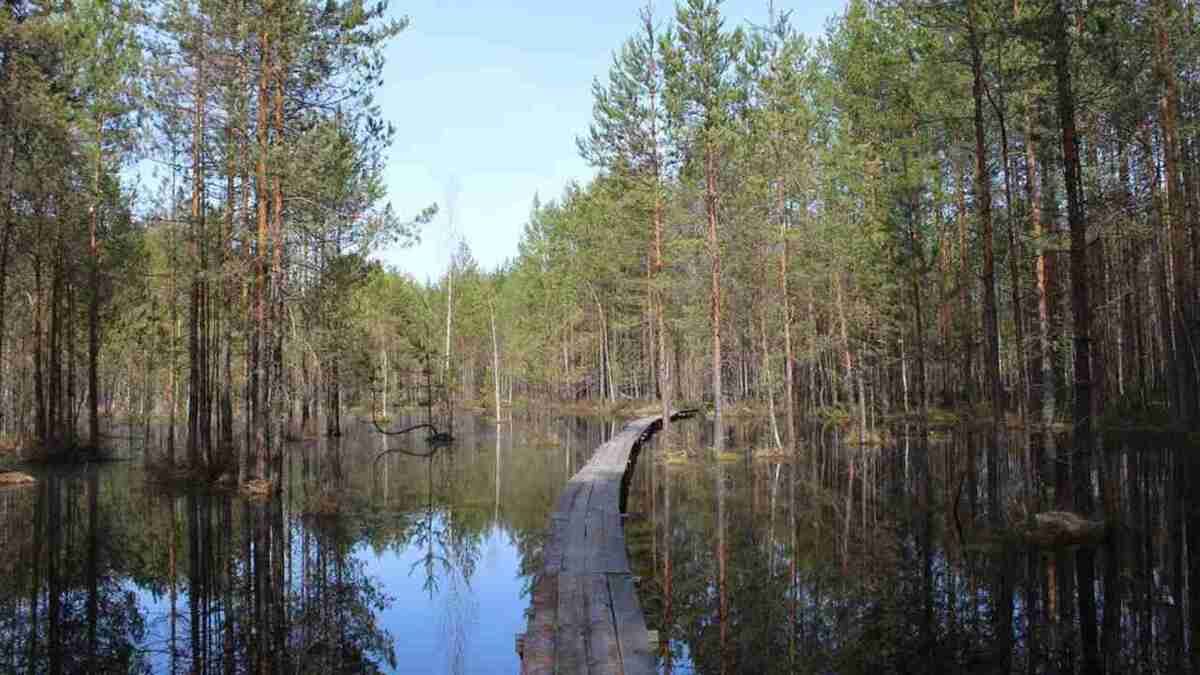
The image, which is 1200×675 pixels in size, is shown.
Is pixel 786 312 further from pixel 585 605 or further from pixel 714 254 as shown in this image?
pixel 585 605

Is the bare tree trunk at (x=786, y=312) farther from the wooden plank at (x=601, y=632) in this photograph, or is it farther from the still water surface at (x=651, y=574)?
the wooden plank at (x=601, y=632)

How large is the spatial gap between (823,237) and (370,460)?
68.2 ft

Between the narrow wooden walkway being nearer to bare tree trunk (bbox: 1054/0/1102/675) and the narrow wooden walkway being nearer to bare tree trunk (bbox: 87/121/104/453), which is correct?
bare tree trunk (bbox: 1054/0/1102/675)

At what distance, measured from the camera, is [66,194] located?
25.1 meters

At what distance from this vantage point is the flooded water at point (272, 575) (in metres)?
8.94

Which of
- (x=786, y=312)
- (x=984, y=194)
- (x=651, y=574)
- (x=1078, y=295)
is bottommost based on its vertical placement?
(x=651, y=574)

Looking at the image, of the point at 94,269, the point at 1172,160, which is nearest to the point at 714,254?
the point at 1172,160

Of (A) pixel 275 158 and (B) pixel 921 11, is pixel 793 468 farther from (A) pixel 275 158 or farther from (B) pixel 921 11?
(A) pixel 275 158

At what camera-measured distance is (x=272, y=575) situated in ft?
40.6

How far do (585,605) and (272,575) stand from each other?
238 inches

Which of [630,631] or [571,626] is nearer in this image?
[630,631]

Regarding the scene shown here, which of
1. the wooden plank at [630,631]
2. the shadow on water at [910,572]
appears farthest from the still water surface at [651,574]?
the wooden plank at [630,631]

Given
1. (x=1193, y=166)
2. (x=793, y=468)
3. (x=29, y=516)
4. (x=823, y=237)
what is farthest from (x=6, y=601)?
(x=1193, y=166)

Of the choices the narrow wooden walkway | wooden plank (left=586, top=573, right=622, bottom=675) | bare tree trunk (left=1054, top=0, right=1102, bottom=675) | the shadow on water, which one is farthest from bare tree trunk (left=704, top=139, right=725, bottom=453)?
wooden plank (left=586, top=573, right=622, bottom=675)
